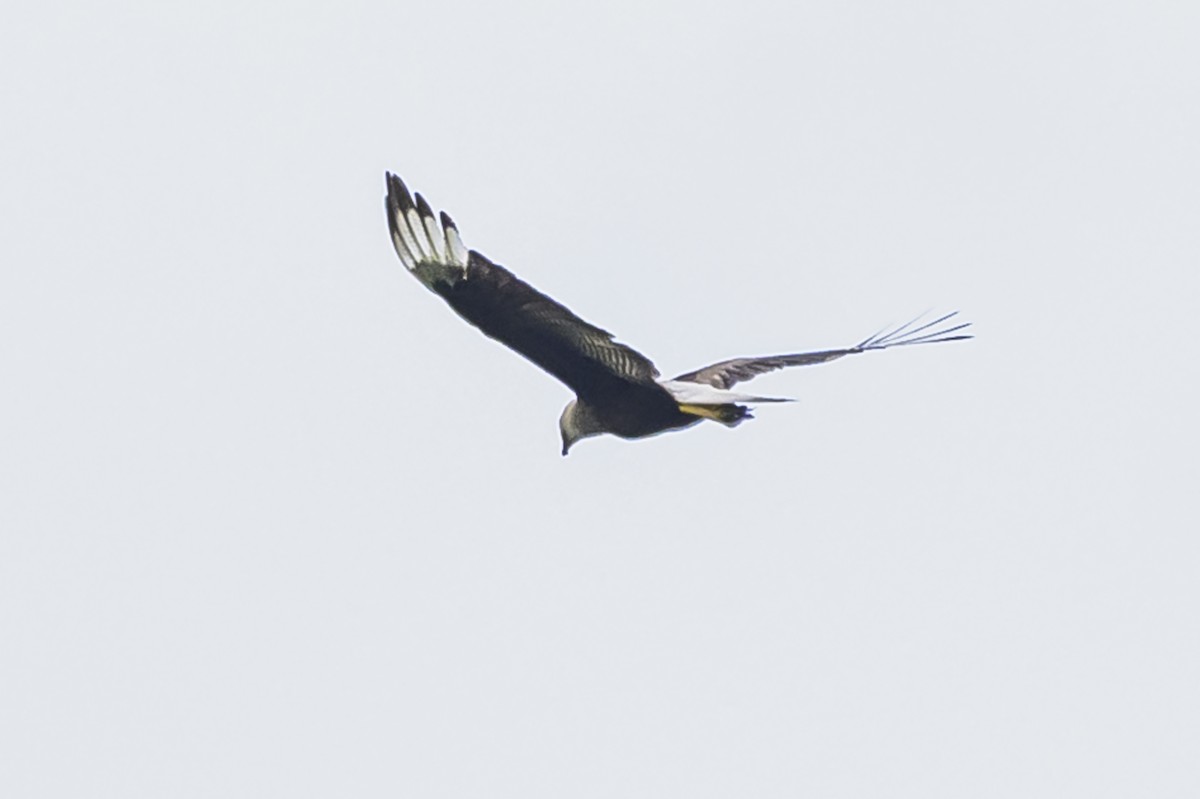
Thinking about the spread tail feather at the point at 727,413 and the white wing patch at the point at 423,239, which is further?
→ the spread tail feather at the point at 727,413

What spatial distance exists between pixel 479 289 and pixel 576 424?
1.94 meters

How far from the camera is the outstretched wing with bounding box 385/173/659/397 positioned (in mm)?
16109

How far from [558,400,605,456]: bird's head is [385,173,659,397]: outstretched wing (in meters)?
0.97

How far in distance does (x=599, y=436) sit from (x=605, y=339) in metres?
1.41

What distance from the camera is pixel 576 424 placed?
1789 centimetres

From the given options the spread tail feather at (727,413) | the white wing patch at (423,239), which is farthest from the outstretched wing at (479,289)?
the spread tail feather at (727,413)

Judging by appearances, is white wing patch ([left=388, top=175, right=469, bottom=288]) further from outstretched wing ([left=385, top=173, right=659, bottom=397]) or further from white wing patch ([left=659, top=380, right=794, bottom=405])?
white wing patch ([left=659, top=380, right=794, bottom=405])

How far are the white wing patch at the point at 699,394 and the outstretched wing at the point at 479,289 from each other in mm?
464

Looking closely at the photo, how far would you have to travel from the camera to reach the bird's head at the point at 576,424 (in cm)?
1773

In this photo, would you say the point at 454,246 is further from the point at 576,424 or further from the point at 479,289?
the point at 576,424

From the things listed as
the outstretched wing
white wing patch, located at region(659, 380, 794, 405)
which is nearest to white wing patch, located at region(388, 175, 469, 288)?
the outstretched wing

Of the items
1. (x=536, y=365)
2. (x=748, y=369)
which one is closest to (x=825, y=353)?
Answer: (x=748, y=369)

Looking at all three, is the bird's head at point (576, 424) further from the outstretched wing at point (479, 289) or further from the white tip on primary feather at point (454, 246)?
the white tip on primary feather at point (454, 246)

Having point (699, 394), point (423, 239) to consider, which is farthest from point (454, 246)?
point (699, 394)
